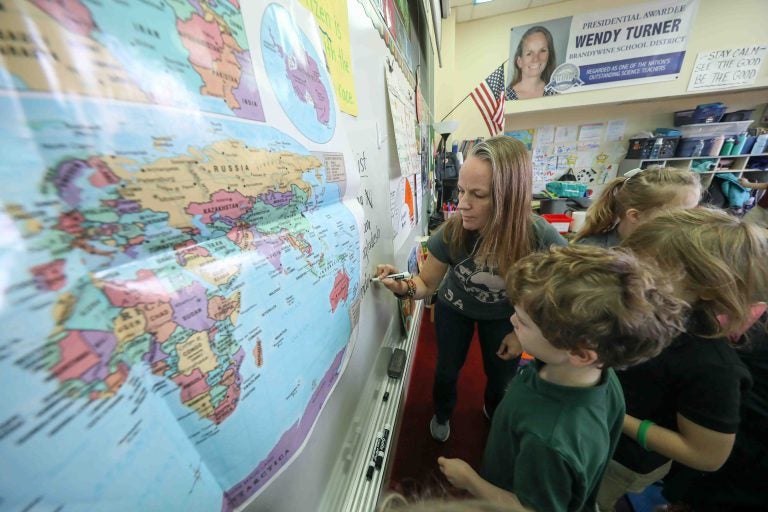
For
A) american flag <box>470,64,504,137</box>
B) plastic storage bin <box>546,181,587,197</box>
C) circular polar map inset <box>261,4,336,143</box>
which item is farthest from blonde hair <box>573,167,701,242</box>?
plastic storage bin <box>546,181,587,197</box>

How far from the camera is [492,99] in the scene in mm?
2582

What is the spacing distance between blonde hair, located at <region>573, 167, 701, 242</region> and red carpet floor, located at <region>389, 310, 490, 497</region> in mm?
1035

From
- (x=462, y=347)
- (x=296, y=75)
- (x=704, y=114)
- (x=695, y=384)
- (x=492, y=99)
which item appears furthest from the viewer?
(x=704, y=114)

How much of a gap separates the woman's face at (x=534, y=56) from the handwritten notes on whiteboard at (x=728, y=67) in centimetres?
167

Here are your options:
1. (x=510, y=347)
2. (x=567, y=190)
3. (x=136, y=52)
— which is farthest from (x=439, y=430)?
(x=567, y=190)

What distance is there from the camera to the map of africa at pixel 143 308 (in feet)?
0.46

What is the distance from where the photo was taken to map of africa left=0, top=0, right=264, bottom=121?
5.6 inches

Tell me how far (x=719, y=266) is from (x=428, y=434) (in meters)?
1.25

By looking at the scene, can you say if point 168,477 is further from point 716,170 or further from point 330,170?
point 716,170

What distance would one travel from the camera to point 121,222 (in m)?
0.19

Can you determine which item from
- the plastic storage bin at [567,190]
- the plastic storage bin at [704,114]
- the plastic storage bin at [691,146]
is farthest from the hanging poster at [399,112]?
the plastic storage bin at [704,114]

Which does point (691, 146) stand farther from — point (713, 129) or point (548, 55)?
point (548, 55)

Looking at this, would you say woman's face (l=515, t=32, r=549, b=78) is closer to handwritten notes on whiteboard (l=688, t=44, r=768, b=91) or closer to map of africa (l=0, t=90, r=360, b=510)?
handwritten notes on whiteboard (l=688, t=44, r=768, b=91)

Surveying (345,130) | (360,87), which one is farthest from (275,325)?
(360,87)
